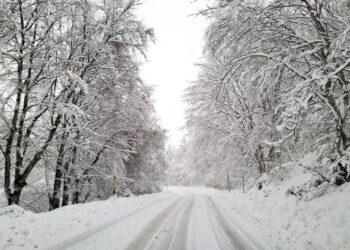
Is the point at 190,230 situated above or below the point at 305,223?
below

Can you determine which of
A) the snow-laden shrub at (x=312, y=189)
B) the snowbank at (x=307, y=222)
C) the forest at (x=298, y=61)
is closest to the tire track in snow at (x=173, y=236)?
the snowbank at (x=307, y=222)

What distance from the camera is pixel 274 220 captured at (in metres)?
6.46

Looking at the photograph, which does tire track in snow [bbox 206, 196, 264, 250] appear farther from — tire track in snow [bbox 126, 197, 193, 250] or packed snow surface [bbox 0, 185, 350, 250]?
tire track in snow [bbox 126, 197, 193, 250]

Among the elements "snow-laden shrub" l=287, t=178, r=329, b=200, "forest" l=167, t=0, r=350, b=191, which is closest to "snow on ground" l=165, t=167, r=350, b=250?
"snow-laden shrub" l=287, t=178, r=329, b=200

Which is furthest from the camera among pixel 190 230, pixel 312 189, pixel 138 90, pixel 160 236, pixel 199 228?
pixel 138 90

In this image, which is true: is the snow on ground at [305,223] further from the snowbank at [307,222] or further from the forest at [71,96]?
the forest at [71,96]

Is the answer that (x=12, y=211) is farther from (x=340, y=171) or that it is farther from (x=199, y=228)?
(x=340, y=171)

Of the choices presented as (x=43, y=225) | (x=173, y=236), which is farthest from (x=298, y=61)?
(x=43, y=225)

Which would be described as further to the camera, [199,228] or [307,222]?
[199,228]

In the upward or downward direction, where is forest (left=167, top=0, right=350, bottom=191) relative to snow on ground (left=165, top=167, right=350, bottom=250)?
upward

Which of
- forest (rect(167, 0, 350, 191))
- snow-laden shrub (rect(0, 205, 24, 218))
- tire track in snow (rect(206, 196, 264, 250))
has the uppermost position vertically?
forest (rect(167, 0, 350, 191))

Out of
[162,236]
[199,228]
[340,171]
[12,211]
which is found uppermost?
[340,171]

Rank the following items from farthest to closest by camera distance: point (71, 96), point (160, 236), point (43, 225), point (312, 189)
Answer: point (71, 96), point (312, 189), point (43, 225), point (160, 236)

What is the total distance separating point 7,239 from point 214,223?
5.38 metres
